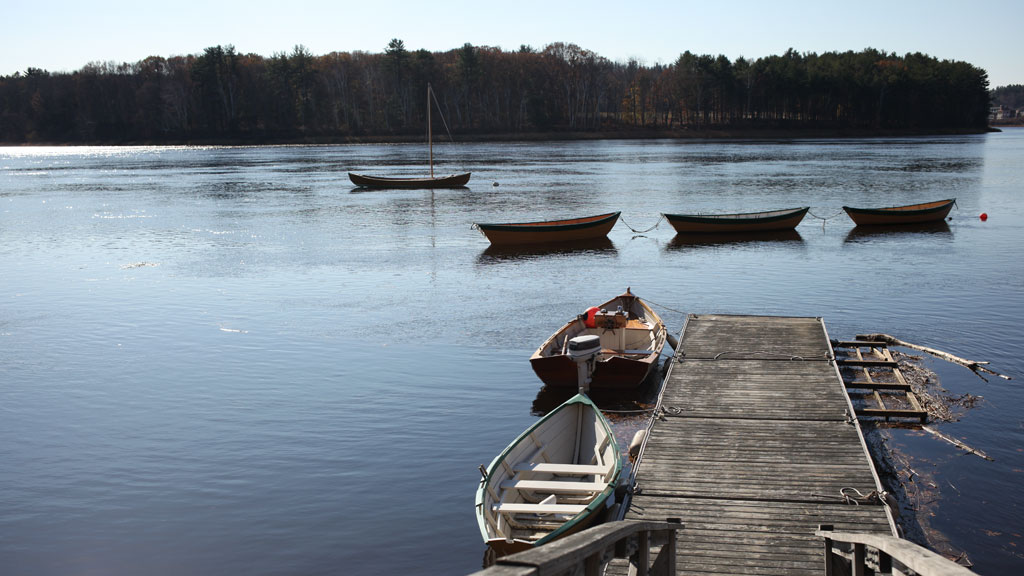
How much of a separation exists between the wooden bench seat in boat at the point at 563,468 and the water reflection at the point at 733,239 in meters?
29.6

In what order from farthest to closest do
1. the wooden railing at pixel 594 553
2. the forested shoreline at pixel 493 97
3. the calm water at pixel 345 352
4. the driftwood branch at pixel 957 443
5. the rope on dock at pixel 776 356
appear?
1. the forested shoreline at pixel 493 97
2. the rope on dock at pixel 776 356
3. the driftwood branch at pixel 957 443
4. the calm water at pixel 345 352
5. the wooden railing at pixel 594 553

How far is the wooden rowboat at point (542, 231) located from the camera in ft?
132

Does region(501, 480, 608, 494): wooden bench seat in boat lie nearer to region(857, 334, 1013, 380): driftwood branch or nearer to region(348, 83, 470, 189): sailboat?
region(857, 334, 1013, 380): driftwood branch

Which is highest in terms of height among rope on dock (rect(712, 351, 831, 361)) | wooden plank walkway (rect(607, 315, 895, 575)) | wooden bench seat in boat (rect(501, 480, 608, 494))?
rope on dock (rect(712, 351, 831, 361))

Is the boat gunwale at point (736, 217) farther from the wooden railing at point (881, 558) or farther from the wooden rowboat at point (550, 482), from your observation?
the wooden railing at point (881, 558)

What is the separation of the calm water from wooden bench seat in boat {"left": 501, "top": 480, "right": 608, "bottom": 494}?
1.25 meters

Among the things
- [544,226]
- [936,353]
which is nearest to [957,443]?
[936,353]

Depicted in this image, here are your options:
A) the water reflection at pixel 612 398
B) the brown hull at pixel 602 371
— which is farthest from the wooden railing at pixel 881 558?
the brown hull at pixel 602 371

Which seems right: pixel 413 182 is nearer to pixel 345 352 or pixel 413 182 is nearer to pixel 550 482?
pixel 345 352

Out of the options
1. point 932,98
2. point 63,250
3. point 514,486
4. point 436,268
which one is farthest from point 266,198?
point 932,98

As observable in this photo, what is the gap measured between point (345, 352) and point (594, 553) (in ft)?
56.4

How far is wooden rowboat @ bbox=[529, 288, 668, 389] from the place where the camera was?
18359 millimetres

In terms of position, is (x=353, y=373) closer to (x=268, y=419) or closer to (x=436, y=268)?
(x=268, y=419)

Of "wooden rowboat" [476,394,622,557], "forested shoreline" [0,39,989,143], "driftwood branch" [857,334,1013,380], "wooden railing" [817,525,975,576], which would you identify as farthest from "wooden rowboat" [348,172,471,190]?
"forested shoreline" [0,39,989,143]
